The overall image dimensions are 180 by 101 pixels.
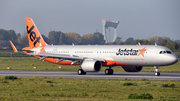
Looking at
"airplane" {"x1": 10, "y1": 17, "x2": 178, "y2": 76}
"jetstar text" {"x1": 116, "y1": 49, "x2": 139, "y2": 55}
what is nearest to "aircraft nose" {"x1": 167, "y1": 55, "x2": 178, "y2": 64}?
"airplane" {"x1": 10, "y1": 17, "x2": 178, "y2": 76}

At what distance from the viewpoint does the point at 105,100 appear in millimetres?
19609

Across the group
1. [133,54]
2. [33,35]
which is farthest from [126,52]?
[33,35]

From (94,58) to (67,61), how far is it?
476cm

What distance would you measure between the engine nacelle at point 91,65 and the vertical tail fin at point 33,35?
13.0 meters

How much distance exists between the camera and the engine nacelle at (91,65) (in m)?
42.5

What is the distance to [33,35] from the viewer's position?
178 feet

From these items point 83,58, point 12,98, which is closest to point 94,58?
point 83,58

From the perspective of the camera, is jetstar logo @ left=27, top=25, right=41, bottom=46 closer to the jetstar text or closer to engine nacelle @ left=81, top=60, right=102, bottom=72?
engine nacelle @ left=81, top=60, right=102, bottom=72

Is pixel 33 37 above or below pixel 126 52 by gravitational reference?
above

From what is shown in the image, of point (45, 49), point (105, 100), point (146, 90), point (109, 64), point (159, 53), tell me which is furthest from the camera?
point (45, 49)

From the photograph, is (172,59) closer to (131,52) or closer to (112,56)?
(131,52)

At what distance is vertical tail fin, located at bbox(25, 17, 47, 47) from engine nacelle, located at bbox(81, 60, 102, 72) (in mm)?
12983

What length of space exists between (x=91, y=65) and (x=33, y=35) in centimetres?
1629

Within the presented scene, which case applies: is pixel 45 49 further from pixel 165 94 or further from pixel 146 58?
pixel 165 94
